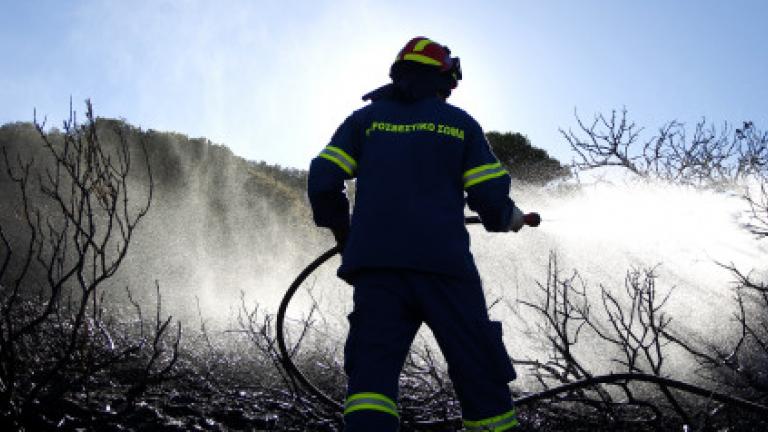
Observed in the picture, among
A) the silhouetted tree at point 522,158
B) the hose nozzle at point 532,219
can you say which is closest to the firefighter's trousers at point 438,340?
the hose nozzle at point 532,219

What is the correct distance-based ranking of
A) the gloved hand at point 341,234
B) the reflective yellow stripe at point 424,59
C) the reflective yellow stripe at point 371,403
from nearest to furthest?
the reflective yellow stripe at point 371,403 → the reflective yellow stripe at point 424,59 → the gloved hand at point 341,234

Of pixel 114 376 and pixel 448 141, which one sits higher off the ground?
pixel 448 141

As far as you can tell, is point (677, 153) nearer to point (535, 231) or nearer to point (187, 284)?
point (535, 231)

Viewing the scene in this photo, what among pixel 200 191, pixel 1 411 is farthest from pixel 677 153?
pixel 200 191

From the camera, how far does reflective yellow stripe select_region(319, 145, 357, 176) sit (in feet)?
8.70

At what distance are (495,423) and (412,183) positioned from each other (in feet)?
3.15

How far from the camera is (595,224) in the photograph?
24.1 feet

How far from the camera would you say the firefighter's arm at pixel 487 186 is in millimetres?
2562

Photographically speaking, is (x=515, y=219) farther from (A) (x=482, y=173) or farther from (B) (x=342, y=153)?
(B) (x=342, y=153)

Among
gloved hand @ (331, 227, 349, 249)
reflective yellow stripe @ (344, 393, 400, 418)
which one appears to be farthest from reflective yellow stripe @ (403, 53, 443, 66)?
reflective yellow stripe @ (344, 393, 400, 418)

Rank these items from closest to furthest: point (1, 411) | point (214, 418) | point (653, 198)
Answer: point (1, 411) < point (214, 418) < point (653, 198)

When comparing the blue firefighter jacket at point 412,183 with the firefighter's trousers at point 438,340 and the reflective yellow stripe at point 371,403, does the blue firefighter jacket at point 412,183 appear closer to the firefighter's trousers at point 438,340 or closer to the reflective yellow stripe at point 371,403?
the firefighter's trousers at point 438,340

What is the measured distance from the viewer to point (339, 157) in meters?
2.65

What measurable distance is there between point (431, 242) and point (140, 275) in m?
12.7
